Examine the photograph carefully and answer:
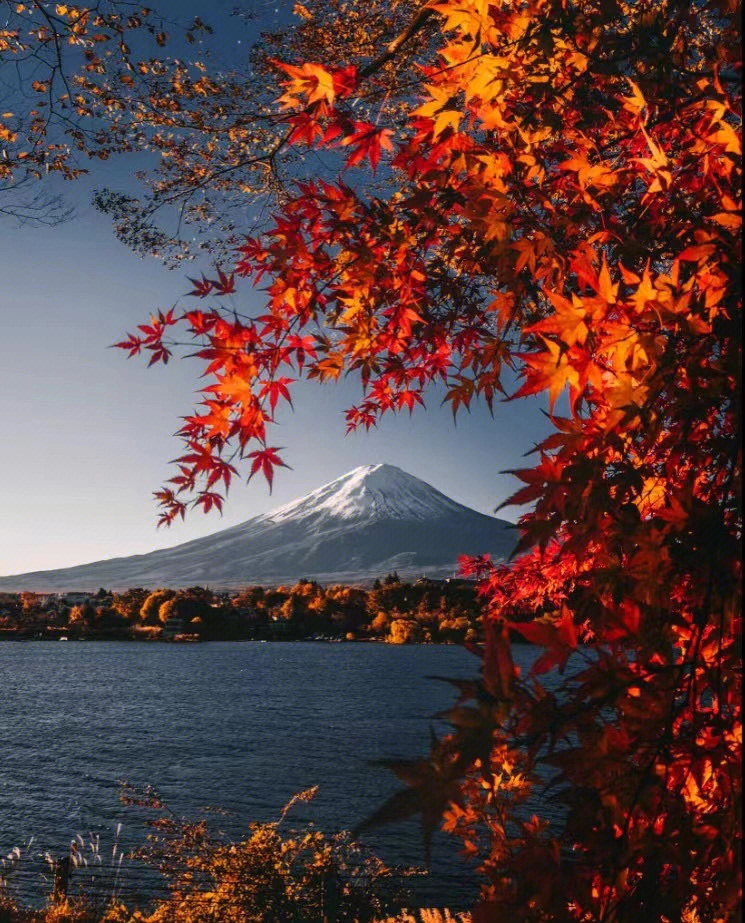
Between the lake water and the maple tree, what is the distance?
0.47m

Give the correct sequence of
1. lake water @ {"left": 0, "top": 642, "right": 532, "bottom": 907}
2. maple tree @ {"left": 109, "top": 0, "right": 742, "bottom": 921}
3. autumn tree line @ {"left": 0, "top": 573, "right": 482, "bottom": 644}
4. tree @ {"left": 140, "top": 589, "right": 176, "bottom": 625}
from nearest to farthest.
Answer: maple tree @ {"left": 109, "top": 0, "right": 742, "bottom": 921}, lake water @ {"left": 0, "top": 642, "right": 532, "bottom": 907}, autumn tree line @ {"left": 0, "top": 573, "right": 482, "bottom": 644}, tree @ {"left": 140, "top": 589, "right": 176, "bottom": 625}

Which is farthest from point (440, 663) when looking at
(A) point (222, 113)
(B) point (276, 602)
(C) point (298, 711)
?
(A) point (222, 113)

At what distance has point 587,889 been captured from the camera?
69.2 inches

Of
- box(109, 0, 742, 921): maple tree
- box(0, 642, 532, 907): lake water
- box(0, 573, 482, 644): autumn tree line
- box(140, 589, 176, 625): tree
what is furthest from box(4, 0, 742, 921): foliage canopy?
box(140, 589, 176, 625): tree

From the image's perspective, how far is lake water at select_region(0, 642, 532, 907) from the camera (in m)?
35.0

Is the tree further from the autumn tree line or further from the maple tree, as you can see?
the maple tree

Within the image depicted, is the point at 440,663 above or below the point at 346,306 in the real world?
below

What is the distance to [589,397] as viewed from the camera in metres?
2.12

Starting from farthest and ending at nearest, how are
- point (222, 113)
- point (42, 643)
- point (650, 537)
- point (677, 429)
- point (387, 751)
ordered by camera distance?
1. point (42, 643)
2. point (387, 751)
3. point (222, 113)
4. point (677, 429)
5. point (650, 537)

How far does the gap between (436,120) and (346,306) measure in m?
0.86

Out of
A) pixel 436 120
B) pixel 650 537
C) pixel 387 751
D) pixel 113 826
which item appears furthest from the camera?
pixel 387 751

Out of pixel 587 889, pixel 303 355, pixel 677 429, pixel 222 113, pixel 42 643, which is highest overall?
pixel 222 113

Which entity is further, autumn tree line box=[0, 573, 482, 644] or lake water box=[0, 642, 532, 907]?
autumn tree line box=[0, 573, 482, 644]

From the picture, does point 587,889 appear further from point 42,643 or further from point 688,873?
point 42,643
